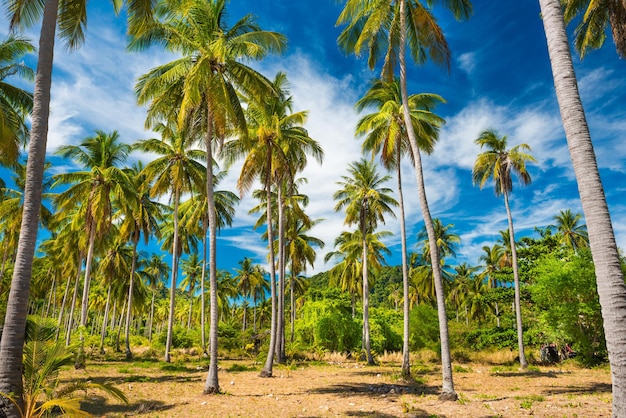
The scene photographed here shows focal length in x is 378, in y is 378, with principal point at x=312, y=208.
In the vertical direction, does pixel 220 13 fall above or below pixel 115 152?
above

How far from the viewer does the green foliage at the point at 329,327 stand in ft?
92.2

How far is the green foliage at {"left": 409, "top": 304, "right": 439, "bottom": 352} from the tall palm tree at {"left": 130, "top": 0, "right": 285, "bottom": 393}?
18799mm

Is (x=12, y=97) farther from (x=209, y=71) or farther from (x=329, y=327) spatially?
(x=329, y=327)

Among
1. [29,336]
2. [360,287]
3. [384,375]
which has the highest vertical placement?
[360,287]

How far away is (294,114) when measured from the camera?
18531 millimetres

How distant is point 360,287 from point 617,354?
37.7m

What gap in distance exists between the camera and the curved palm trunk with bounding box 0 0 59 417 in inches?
249

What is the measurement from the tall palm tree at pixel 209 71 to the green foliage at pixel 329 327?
16176 millimetres

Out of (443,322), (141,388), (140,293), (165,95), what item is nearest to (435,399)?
(443,322)

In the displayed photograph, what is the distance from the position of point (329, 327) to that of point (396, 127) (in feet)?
56.9

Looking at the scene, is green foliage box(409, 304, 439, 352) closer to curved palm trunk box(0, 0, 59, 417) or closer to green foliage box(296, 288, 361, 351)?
green foliage box(296, 288, 361, 351)

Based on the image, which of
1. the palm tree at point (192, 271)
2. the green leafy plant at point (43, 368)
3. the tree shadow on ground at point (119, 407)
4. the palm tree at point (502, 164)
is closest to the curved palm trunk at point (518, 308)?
the palm tree at point (502, 164)

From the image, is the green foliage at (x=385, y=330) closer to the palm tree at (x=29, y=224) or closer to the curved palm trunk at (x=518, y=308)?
the curved palm trunk at (x=518, y=308)

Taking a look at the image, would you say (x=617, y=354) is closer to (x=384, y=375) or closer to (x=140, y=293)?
(x=384, y=375)
